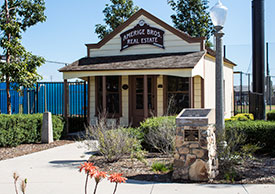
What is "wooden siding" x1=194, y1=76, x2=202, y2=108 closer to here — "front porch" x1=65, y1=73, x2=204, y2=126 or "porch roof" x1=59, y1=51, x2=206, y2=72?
"front porch" x1=65, y1=73, x2=204, y2=126

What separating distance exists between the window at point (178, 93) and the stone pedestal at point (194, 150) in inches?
267

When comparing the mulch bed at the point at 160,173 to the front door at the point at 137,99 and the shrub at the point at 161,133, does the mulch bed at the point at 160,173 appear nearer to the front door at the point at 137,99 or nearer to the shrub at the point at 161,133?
the shrub at the point at 161,133

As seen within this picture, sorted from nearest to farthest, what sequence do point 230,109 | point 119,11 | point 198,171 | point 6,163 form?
point 198,171, point 6,163, point 230,109, point 119,11

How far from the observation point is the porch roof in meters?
12.0

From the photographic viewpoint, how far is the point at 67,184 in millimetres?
6184

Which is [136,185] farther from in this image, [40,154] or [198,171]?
[40,154]

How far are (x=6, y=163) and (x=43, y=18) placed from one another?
7517 mm

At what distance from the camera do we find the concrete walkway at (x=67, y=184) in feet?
18.5

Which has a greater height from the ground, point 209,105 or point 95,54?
point 95,54

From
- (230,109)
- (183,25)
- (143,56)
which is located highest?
(183,25)

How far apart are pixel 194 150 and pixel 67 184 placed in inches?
97.7

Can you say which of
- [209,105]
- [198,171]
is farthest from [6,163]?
[209,105]

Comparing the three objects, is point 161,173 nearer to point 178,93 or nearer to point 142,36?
point 178,93

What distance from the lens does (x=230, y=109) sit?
670 inches
